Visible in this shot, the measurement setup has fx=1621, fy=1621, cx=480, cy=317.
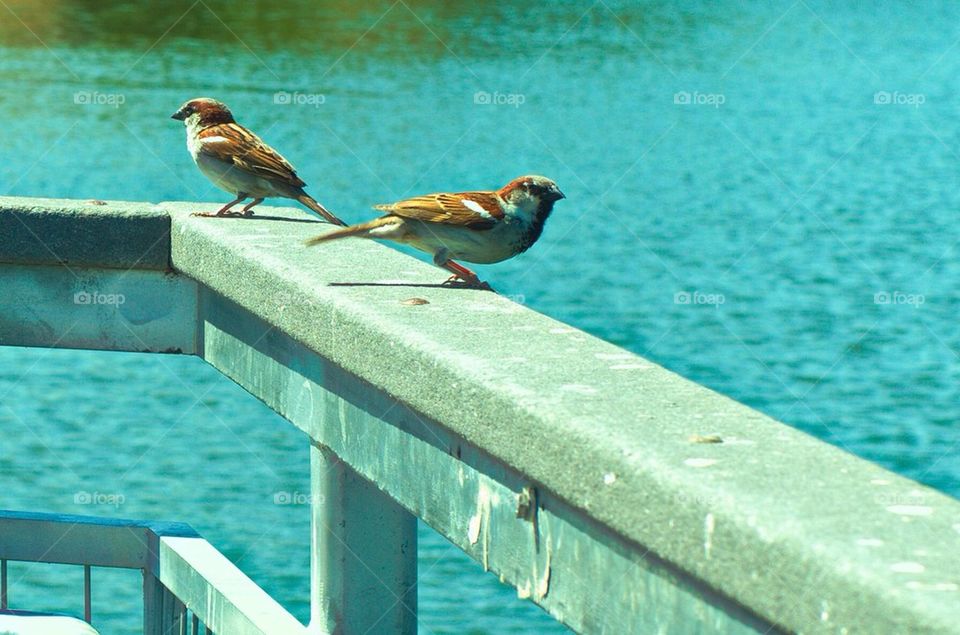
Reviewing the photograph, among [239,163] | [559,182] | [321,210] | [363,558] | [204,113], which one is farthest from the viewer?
[559,182]

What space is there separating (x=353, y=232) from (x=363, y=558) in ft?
3.02

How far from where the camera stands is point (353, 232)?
13.4ft

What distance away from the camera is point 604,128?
94.4 feet

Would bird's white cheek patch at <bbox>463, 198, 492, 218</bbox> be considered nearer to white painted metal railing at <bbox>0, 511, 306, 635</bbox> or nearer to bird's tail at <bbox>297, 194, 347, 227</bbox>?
bird's tail at <bbox>297, 194, 347, 227</bbox>

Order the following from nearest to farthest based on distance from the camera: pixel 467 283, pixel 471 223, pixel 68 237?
pixel 467 283 < pixel 471 223 < pixel 68 237

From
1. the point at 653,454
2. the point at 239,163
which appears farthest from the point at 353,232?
the point at 653,454

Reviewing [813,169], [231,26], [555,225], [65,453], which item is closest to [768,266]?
[555,225]

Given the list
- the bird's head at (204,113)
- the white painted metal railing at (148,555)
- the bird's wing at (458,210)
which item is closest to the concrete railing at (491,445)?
the bird's wing at (458,210)

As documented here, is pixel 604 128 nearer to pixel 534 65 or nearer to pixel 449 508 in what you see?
pixel 534 65

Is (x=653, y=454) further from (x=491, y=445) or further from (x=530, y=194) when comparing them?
(x=530, y=194)

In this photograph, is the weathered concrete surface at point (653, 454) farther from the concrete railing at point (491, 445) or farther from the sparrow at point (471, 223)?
the sparrow at point (471, 223)

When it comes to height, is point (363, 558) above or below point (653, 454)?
below

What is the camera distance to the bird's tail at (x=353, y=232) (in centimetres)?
399

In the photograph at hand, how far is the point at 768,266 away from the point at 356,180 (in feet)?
23.3
